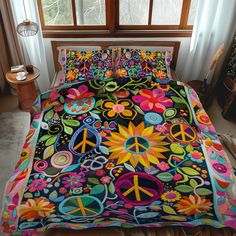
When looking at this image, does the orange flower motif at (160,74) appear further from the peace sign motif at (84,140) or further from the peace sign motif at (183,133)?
the peace sign motif at (84,140)

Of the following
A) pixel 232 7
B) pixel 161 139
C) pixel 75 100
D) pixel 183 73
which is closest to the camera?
pixel 161 139

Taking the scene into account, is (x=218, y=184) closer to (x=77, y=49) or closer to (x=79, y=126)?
(x=79, y=126)

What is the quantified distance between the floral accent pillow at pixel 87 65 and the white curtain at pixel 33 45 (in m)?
0.39

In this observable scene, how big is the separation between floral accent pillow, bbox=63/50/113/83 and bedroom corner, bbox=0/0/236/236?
0.04 ft

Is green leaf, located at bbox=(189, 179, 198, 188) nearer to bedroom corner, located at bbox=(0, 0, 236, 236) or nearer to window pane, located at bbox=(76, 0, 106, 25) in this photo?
bedroom corner, located at bbox=(0, 0, 236, 236)

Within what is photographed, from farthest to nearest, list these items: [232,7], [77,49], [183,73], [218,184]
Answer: [183,73] → [77,49] → [232,7] → [218,184]

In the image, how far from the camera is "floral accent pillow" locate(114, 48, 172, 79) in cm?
274

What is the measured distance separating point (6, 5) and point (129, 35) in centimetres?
137

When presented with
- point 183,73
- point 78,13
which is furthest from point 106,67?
point 183,73

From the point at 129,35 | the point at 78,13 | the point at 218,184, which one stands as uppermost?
the point at 78,13

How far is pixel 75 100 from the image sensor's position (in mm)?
2441

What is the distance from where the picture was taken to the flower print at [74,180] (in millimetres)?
1697

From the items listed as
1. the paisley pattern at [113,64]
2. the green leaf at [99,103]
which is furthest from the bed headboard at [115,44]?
the green leaf at [99,103]

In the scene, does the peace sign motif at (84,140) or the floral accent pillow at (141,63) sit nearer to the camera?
the peace sign motif at (84,140)
